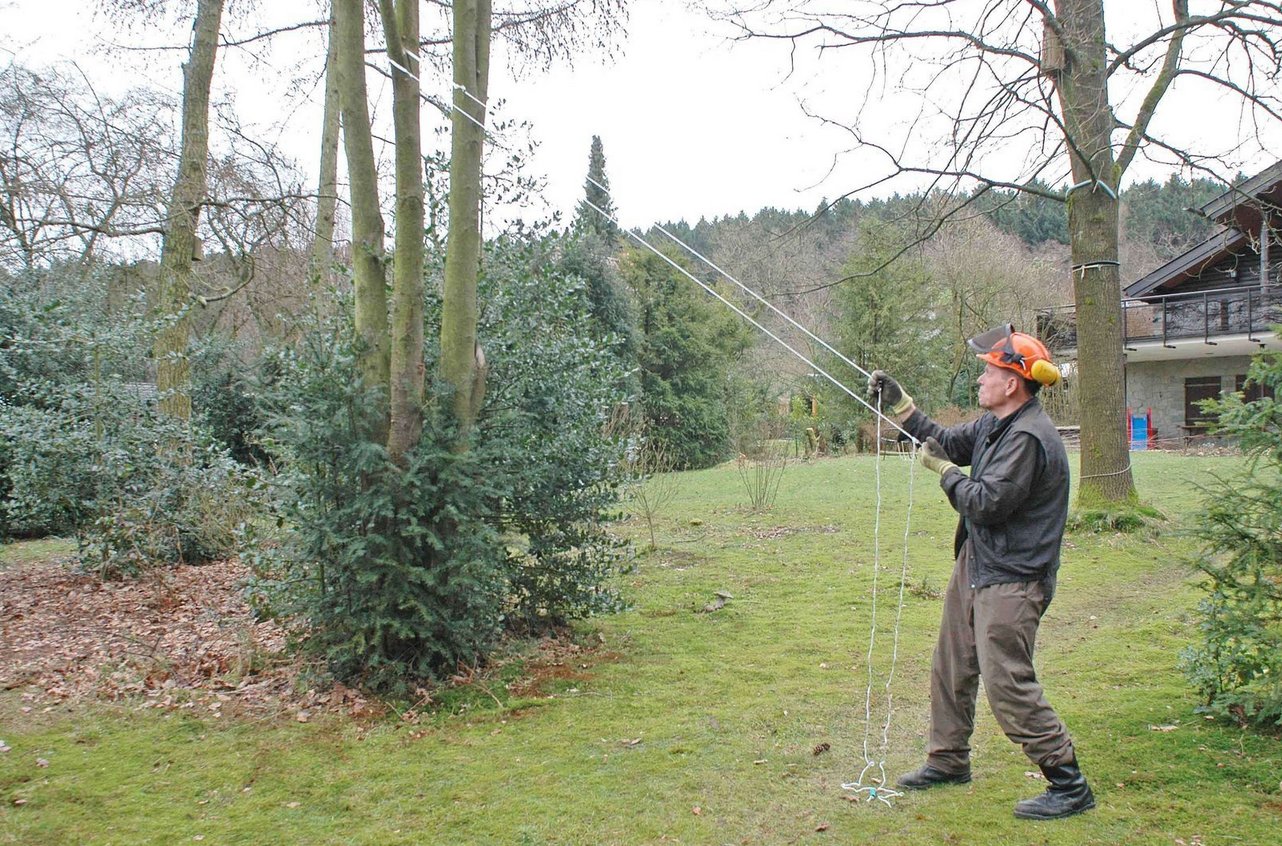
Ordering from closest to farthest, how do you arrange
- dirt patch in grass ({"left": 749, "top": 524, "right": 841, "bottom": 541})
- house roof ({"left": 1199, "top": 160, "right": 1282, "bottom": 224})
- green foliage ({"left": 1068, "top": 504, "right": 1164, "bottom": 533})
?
green foliage ({"left": 1068, "top": 504, "right": 1164, "bottom": 533}), dirt patch in grass ({"left": 749, "top": 524, "right": 841, "bottom": 541}), house roof ({"left": 1199, "top": 160, "right": 1282, "bottom": 224})

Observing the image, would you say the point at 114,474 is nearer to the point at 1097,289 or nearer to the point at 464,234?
the point at 464,234

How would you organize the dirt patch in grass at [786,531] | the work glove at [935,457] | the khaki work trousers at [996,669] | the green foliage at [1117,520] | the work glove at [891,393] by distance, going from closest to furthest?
1. the khaki work trousers at [996,669]
2. the work glove at [935,457]
3. the work glove at [891,393]
4. the green foliage at [1117,520]
5. the dirt patch in grass at [786,531]

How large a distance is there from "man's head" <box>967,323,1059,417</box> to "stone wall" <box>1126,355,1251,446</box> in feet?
89.2

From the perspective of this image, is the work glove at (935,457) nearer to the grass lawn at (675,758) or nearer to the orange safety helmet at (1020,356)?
the orange safety helmet at (1020,356)

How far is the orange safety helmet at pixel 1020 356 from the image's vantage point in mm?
3672

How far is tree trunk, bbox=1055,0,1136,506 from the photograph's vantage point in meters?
10.5

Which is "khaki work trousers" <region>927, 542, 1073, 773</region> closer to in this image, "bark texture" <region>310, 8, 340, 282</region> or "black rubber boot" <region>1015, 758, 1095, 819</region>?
"black rubber boot" <region>1015, 758, 1095, 819</region>

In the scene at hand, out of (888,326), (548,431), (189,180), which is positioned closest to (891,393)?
(548,431)

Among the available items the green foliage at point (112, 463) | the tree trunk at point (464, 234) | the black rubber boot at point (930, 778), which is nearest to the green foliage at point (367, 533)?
the tree trunk at point (464, 234)

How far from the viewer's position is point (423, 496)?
17.4ft

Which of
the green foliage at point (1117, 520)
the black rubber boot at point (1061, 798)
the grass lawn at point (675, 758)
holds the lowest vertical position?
the grass lawn at point (675, 758)

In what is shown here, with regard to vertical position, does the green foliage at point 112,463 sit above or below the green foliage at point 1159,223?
below

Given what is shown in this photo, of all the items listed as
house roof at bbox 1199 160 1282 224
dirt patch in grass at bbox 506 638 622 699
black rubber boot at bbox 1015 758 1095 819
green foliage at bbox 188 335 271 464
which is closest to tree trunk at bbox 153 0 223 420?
green foliage at bbox 188 335 271 464

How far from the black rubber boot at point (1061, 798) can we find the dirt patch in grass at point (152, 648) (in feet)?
11.7
